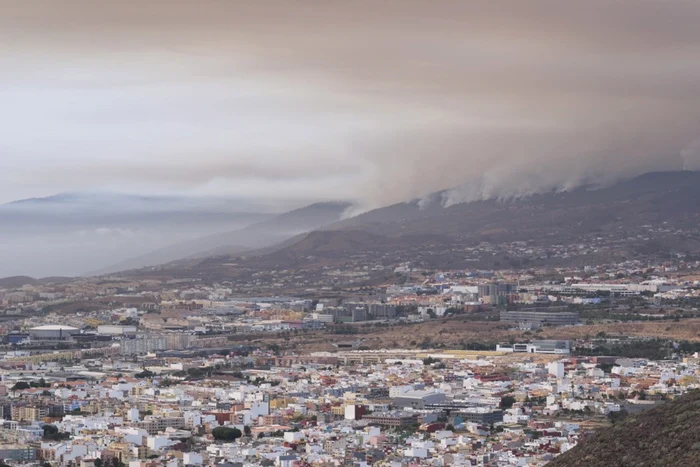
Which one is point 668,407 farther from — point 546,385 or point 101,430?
point 546,385

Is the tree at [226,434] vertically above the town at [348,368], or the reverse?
the town at [348,368]

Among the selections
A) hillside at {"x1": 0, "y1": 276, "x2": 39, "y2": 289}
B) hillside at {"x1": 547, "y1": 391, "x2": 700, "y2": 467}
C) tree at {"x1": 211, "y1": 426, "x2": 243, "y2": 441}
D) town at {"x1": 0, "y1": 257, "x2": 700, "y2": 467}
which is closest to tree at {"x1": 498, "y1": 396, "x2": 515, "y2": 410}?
town at {"x1": 0, "y1": 257, "x2": 700, "y2": 467}

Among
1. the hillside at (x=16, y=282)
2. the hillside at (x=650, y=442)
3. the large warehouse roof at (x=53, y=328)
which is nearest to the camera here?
the hillside at (x=650, y=442)

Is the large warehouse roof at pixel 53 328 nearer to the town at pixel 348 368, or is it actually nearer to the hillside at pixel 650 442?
the town at pixel 348 368

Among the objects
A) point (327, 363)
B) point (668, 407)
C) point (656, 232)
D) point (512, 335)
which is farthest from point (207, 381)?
point (656, 232)

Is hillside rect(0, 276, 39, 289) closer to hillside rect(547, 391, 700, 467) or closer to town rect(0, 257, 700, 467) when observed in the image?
town rect(0, 257, 700, 467)

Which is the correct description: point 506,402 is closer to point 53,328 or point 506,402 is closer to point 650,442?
point 650,442

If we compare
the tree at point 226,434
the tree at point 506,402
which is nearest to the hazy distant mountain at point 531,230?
the tree at point 506,402
